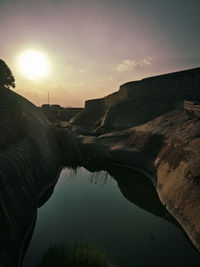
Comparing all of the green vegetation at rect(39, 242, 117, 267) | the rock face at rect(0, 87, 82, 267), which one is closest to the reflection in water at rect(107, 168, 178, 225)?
the green vegetation at rect(39, 242, 117, 267)

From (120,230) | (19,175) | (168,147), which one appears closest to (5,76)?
(19,175)

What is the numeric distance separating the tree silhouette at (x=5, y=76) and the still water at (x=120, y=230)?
2989 centimetres

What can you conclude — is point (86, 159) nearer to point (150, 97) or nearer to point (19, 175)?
point (19, 175)

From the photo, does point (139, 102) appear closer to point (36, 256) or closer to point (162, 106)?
point (162, 106)

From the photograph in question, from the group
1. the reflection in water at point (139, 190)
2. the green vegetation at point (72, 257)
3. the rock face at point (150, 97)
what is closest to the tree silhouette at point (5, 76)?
the rock face at point (150, 97)

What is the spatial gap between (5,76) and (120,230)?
33604 mm

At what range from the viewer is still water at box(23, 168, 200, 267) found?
3.52 meters

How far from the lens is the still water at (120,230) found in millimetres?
3518

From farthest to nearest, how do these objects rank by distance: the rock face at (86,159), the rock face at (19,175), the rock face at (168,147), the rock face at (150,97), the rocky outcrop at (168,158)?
the rock face at (150,97) → the rock face at (168,147) → the rocky outcrop at (168,158) → the rock face at (86,159) → the rock face at (19,175)

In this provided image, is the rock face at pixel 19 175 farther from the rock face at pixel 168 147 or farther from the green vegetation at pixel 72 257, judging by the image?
the rock face at pixel 168 147

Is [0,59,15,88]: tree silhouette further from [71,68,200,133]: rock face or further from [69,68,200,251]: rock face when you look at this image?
[69,68,200,251]: rock face

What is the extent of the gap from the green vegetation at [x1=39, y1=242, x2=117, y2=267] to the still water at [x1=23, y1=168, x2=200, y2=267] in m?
0.35

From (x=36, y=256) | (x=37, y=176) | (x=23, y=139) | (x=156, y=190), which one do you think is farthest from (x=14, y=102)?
(x=156, y=190)

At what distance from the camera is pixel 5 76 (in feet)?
92.9
